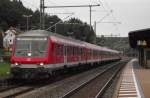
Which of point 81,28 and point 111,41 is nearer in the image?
point 81,28

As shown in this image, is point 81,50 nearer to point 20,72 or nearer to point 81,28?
point 20,72

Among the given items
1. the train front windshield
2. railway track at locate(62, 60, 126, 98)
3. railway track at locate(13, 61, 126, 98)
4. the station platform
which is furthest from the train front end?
the station platform

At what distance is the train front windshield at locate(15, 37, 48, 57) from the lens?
2483 centimetres

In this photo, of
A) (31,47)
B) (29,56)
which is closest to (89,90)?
(29,56)

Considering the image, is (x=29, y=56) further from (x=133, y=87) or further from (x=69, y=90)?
(x=133, y=87)

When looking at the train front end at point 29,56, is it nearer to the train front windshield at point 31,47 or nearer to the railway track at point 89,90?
the train front windshield at point 31,47

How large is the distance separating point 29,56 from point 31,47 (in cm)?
75

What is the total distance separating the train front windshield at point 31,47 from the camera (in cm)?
2483

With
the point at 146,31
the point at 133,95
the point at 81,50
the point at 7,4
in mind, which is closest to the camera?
the point at 133,95

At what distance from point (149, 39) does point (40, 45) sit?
97.5ft

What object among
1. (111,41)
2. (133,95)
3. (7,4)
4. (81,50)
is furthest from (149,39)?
(111,41)

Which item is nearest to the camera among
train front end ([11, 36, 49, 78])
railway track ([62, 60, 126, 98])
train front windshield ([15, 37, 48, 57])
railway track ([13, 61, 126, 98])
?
railway track ([13, 61, 126, 98])

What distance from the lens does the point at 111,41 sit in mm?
150125

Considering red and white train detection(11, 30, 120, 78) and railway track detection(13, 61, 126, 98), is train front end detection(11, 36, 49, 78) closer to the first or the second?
red and white train detection(11, 30, 120, 78)
